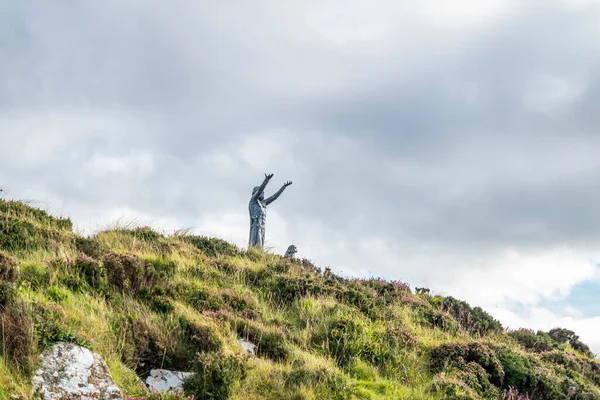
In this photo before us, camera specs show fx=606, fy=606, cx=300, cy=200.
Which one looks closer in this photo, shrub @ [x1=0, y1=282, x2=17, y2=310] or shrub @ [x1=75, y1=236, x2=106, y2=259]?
shrub @ [x1=0, y1=282, x2=17, y2=310]

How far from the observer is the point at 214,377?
9055 millimetres

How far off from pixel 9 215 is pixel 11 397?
9019 millimetres

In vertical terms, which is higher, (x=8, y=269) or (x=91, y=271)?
(x=91, y=271)

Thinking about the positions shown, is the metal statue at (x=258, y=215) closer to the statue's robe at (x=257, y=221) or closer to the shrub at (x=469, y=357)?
the statue's robe at (x=257, y=221)

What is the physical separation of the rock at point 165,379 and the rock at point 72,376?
0.94 metres

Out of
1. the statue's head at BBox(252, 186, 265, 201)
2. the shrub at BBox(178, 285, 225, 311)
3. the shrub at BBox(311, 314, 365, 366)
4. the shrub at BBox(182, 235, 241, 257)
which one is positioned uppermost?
the statue's head at BBox(252, 186, 265, 201)

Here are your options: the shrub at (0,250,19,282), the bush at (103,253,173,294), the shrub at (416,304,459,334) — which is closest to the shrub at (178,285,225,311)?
the bush at (103,253,173,294)

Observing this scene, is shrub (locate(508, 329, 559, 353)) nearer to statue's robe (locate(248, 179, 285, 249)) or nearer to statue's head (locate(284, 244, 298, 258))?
statue's head (locate(284, 244, 298, 258))

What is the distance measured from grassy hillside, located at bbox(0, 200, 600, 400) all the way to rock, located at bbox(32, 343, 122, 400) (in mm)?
153

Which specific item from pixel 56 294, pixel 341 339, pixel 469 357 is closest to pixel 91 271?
pixel 56 294

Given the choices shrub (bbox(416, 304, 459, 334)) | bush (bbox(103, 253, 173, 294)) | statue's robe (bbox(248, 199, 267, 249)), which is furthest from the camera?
statue's robe (bbox(248, 199, 267, 249))

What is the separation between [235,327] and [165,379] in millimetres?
2098

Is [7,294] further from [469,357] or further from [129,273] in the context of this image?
[469,357]

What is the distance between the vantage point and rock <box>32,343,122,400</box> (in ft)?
25.2
